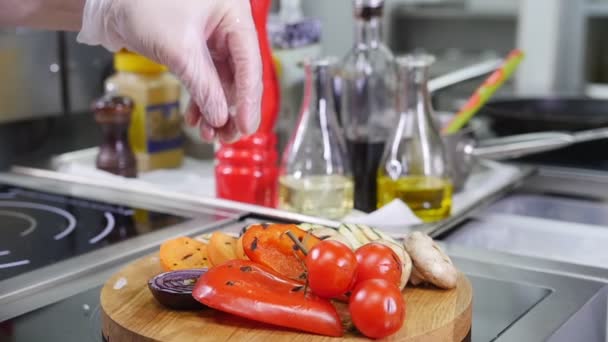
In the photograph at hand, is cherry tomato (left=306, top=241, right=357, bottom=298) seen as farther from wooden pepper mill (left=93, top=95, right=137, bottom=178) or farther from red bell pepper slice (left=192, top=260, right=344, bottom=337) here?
wooden pepper mill (left=93, top=95, right=137, bottom=178)

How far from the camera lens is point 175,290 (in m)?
0.79

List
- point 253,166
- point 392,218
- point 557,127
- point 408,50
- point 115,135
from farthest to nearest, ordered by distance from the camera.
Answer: point 408,50, point 557,127, point 115,135, point 253,166, point 392,218

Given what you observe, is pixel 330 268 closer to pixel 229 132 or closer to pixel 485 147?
pixel 229 132

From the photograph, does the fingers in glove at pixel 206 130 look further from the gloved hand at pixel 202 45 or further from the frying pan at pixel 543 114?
the frying pan at pixel 543 114

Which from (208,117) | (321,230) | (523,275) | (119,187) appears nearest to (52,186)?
(119,187)

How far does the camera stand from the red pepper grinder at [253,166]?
1.26m

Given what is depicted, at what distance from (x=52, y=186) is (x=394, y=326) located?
762 mm

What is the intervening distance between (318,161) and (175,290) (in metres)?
0.45

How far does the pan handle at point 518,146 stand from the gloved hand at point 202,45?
0.47m

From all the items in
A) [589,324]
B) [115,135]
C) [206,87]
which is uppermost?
[206,87]

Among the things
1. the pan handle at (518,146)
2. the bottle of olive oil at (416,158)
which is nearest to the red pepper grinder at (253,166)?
the bottle of olive oil at (416,158)

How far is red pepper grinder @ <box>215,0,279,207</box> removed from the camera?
4.14ft

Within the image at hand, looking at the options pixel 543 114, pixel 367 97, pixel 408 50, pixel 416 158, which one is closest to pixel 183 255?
pixel 416 158

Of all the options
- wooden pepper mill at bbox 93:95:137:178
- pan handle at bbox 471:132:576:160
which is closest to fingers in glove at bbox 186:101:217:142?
wooden pepper mill at bbox 93:95:137:178
